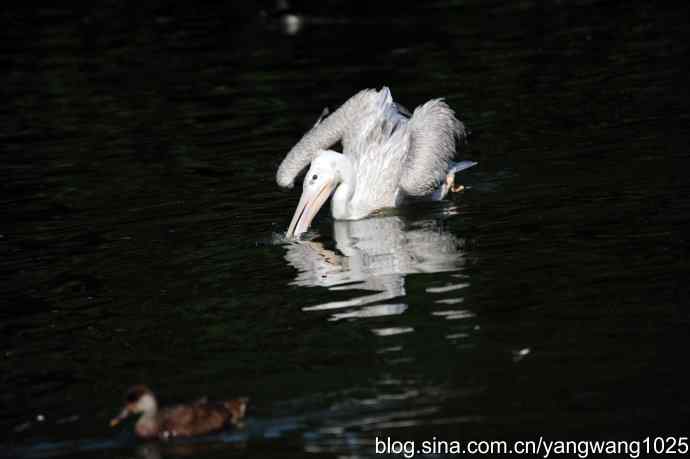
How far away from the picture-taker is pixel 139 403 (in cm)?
611

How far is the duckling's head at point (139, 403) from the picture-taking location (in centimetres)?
611

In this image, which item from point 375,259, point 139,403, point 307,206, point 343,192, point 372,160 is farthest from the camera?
point 372,160

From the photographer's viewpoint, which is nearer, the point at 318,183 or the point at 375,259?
the point at 375,259

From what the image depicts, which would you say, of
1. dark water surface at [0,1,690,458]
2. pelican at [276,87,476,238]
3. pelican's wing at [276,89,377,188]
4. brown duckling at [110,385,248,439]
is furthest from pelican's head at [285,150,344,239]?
brown duckling at [110,385,248,439]

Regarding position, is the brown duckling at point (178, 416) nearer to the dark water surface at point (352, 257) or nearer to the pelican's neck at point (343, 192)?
the dark water surface at point (352, 257)

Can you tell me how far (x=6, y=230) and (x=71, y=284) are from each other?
6.85 ft

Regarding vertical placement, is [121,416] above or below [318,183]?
below

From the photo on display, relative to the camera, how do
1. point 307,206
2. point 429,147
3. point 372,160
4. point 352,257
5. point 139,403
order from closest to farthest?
1. point 139,403
2. point 352,257
3. point 307,206
4. point 429,147
5. point 372,160

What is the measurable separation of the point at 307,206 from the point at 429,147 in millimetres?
1257

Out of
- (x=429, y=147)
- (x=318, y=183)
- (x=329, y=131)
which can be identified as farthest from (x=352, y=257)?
(x=329, y=131)

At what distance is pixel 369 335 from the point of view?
7426 mm

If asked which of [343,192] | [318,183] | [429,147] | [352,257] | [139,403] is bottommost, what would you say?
[352,257]

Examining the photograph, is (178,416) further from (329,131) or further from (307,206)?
(329,131)

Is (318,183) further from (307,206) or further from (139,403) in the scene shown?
(139,403)
